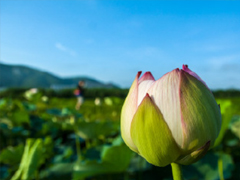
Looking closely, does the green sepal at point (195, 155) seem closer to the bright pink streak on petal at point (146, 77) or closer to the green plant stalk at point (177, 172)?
the green plant stalk at point (177, 172)

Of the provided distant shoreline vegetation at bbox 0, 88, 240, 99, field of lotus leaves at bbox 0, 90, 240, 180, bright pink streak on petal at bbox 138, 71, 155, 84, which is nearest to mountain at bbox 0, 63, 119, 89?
distant shoreline vegetation at bbox 0, 88, 240, 99

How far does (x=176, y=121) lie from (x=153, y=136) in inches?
1.1

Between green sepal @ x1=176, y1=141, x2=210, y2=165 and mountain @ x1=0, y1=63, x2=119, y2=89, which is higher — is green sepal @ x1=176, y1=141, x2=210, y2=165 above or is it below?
below

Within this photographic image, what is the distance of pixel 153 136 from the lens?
0.88ft

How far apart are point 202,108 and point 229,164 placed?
68 cm

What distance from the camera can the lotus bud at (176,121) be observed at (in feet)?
0.85

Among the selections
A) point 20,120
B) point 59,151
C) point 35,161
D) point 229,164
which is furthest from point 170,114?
point 20,120

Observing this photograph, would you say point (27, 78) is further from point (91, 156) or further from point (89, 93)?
point (91, 156)

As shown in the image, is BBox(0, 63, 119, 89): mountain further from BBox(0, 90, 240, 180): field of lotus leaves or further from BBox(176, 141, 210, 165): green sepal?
BBox(176, 141, 210, 165): green sepal

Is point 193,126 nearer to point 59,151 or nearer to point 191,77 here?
point 191,77

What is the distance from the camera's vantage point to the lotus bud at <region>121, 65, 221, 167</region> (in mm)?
260

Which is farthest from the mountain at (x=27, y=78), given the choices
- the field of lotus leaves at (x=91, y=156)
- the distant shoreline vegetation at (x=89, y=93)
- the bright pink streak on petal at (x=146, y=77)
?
the bright pink streak on petal at (x=146, y=77)

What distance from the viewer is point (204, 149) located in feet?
0.86

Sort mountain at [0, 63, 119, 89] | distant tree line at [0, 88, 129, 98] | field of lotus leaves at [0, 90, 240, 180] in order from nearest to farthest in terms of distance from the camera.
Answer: field of lotus leaves at [0, 90, 240, 180] → distant tree line at [0, 88, 129, 98] → mountain at [0, 63, 119, 89]
